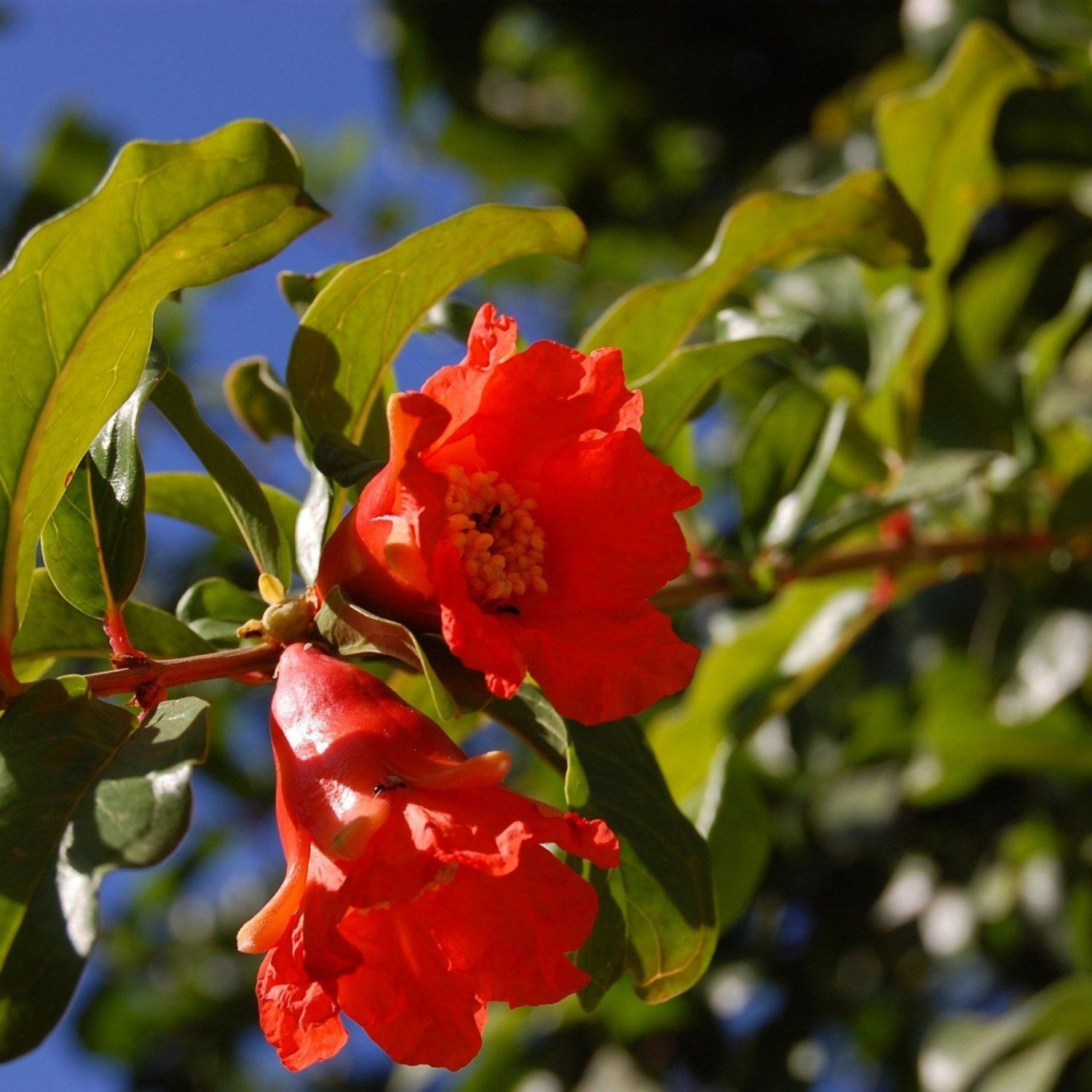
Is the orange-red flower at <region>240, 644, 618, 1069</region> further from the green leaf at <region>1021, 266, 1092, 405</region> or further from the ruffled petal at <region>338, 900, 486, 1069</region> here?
the green leaf at <region>1021, 266, 1092, 405</region>

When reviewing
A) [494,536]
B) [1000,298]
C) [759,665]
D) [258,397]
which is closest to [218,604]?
[258,397]

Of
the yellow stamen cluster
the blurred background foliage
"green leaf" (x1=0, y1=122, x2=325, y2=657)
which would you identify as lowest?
the blurred background foliage

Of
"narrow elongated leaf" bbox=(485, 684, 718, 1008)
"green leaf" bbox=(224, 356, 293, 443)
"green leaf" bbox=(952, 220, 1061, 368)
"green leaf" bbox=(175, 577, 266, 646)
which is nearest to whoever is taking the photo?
"narrow elongated leaf" bbox=(485, 684, 718, 1008)

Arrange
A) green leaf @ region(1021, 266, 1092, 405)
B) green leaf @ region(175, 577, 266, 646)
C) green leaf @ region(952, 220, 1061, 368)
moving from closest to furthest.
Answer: green leaf @ region(175, 577, 266, 646) → green leaf @ region(1021, 266, 1092, 405) → green leaf @ region(952, 220, 1061, 368)

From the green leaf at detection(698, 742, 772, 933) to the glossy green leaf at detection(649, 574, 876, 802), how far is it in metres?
0.12

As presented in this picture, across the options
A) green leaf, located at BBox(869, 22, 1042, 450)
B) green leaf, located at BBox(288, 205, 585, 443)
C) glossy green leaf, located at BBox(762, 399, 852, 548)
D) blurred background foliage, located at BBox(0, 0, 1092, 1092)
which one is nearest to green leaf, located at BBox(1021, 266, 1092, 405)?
blurred background foliage, located at BBox(0, 0, 1092, 1092)

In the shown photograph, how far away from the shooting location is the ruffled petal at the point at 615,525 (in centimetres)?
92

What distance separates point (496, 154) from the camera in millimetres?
3975

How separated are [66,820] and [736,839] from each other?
838 mm

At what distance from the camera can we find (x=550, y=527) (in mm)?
958

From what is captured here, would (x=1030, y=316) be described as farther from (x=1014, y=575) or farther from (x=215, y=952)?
(x=215, y=952)

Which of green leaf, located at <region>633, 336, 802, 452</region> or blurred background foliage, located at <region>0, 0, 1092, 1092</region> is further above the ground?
green leaf, located at <region>633, 336, 802, 452</region>

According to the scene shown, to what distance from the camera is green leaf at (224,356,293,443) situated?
1.28 metres

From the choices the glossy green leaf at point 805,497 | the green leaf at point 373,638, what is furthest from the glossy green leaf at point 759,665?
the green leaf at point 373,638
